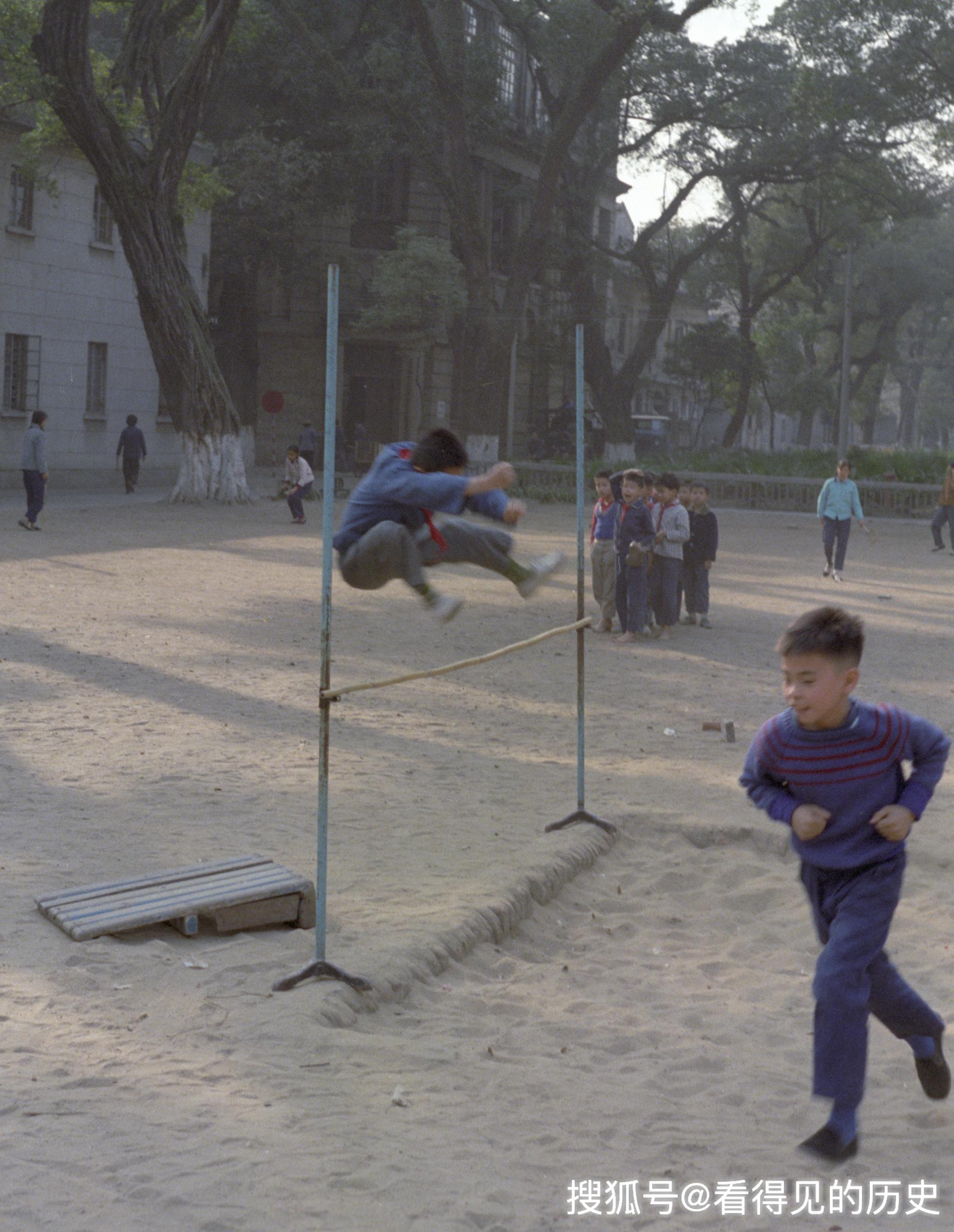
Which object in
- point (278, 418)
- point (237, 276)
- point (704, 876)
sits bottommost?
point (704, 876)

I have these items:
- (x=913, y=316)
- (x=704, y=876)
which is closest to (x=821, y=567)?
(x=704, y=876)

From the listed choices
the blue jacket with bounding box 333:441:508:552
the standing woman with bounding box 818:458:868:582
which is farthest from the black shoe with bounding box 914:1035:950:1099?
the standing woman with bounding box 818:458:868:582

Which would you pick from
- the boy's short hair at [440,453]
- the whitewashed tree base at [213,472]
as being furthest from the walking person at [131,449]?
the boy's short hair at [440,453]

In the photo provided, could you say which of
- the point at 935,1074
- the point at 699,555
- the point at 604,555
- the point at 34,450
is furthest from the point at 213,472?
the point at 935,1074

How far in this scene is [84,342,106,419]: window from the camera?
116 feet

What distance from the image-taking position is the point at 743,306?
4956 cm

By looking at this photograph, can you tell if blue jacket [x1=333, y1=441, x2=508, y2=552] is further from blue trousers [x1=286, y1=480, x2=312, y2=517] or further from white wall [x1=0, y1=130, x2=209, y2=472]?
white wall [x1=0, y1=130, x2=209, y2=472]

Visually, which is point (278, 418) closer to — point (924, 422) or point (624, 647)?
point (624, 647)

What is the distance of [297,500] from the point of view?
1077 inches

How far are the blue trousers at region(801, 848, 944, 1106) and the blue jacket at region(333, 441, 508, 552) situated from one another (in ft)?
8.18

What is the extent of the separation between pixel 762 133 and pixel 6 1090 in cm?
3955

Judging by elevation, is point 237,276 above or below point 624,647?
above

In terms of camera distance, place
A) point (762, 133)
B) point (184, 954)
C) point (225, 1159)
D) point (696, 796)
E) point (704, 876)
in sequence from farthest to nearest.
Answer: point (762, 133)
point (696, 796)
point (704, 876)
point (184, 954)
point (225, 1159)

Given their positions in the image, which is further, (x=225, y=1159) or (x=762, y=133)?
(x=762, y=133)
